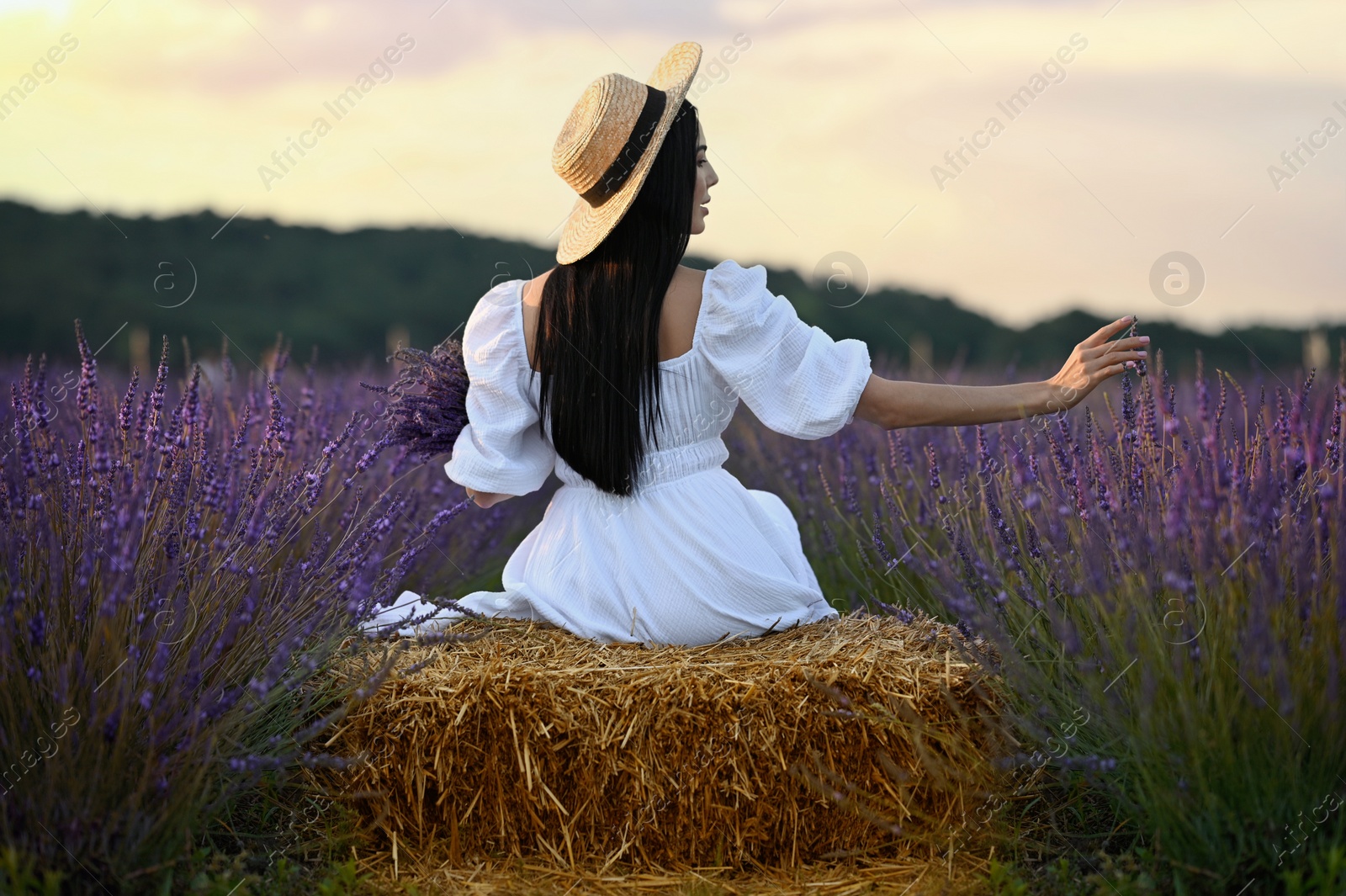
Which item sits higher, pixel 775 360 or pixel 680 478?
pixel 775 360

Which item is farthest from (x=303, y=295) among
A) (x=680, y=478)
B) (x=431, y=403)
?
(x=680, y=478)

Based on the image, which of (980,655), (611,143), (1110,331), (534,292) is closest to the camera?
(980,655)

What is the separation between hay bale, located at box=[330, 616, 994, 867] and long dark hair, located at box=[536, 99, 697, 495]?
0.53 m

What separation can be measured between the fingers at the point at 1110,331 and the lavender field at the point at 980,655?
0.39 ft

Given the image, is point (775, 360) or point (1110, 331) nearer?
point (1110, 331)

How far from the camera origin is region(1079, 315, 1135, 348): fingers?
201 cm

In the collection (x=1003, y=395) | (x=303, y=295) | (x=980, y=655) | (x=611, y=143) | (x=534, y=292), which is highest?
(x=303, y=295)

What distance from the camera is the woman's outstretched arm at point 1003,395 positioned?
→ 2076 mm

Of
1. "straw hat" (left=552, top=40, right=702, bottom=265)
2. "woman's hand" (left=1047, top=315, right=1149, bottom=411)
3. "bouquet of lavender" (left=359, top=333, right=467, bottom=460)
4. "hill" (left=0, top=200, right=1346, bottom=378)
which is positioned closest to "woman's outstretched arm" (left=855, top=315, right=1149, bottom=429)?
"woman's hand" (left=1047, top=315, right=1149, bottom=411)

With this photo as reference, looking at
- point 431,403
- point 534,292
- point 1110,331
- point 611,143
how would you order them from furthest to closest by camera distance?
point 431,403 → point 534,292 → point 611,143 → point 1110,331

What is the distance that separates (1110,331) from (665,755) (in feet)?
3.99

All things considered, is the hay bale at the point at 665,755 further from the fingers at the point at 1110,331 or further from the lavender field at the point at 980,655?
the fingers at the point at 1110,331

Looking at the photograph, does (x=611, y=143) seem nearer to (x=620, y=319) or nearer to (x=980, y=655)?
(x=620, y=319)

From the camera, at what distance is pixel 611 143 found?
2.20 m
